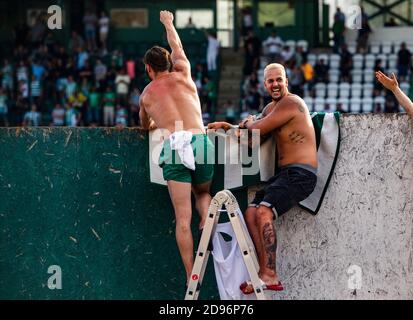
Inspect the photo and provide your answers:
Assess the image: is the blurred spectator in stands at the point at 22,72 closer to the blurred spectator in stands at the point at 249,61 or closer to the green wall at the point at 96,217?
the blurred spectator in stands at the point at 249,61

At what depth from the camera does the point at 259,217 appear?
26.2 ft

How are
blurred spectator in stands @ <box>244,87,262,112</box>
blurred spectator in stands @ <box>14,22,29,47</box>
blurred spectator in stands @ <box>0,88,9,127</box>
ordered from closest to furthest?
blurred spectator in stands @ <box>244,87,262,112</box>, blurred spectator in stands @ <box>0,88,9,127</box>, blurred spectator in stands @ <box>14,22,29,47</box>

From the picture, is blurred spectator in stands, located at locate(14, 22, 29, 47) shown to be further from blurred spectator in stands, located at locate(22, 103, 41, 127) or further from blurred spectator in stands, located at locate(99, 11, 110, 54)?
blurred spectator in stands, located at locate(22, 103, 41, 127)

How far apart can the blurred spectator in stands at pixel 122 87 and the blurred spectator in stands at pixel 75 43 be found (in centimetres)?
231

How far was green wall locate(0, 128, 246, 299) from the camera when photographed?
8.70m

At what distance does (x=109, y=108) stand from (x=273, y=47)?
461 centimetres

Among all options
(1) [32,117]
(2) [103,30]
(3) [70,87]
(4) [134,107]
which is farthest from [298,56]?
(1) [32,117]

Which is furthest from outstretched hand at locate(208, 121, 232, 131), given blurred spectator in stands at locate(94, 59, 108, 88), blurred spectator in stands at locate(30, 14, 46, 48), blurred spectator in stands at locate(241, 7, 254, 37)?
blurred spectator in stands at locate(30, 14, 46, 48)

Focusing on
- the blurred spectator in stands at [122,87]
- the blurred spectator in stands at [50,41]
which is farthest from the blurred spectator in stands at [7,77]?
the blurred spectator in stands at [122,87]

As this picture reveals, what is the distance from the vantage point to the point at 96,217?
28.6 feet

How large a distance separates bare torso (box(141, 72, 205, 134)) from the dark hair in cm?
7

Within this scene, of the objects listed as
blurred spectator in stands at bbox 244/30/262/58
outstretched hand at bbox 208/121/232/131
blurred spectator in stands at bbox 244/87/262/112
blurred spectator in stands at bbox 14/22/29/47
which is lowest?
blurred spectator in stands at bbox 244/87/262/112

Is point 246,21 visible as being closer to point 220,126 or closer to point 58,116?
point 58,116
